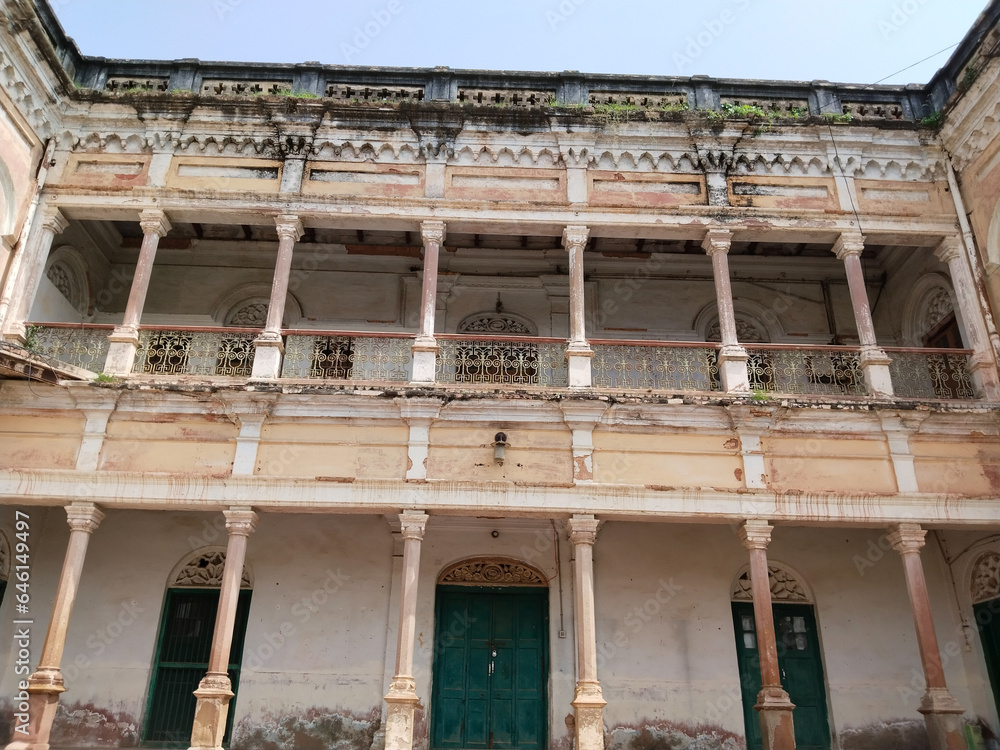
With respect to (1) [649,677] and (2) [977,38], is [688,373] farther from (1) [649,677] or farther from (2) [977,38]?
(2) [977,38]

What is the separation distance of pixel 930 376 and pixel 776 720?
186 inches

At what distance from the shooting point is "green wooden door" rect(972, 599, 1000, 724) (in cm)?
969

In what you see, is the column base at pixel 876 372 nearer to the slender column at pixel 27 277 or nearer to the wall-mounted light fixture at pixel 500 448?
the wall-mounted light fixture at pixel 500 448

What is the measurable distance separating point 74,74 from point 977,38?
11.3 meters

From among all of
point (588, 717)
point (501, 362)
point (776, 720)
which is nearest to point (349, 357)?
point (501, 362)

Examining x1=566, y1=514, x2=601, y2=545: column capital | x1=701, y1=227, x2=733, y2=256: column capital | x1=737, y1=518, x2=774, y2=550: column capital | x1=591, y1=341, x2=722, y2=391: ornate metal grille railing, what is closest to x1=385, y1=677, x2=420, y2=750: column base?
x1=566, y1=514, x2=601, y2=545: column capital

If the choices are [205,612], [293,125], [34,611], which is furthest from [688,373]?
[34,611]

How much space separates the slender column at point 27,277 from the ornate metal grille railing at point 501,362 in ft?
15.9

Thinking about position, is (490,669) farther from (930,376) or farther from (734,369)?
(930,376)

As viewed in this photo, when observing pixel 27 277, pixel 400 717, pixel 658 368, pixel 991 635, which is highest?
pixel 27 277

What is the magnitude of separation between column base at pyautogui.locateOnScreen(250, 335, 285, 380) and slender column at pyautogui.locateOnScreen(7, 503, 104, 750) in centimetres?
222

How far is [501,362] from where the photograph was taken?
31.1 feet

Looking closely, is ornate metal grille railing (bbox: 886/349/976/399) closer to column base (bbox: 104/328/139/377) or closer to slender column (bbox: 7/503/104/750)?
column base (bbox: 104/328/139/377)

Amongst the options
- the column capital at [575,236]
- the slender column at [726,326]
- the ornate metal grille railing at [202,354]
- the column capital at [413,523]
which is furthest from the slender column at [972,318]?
the ornate metal grille railing at [202,354]
